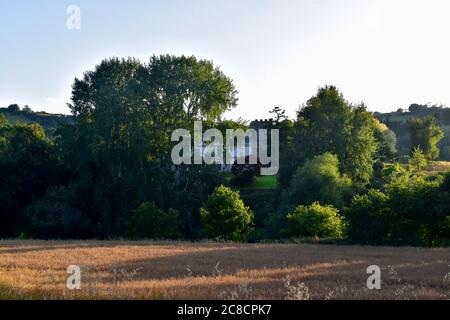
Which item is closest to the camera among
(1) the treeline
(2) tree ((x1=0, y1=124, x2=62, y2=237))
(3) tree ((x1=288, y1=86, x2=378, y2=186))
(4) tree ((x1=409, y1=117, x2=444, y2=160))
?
(1) the treeline

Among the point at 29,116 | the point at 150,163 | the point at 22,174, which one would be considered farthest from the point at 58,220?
the point at 29,116

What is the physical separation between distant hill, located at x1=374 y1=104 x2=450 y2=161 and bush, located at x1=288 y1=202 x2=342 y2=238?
70422mm

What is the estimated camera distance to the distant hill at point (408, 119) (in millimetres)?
121000

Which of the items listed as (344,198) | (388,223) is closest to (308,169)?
(344,198)

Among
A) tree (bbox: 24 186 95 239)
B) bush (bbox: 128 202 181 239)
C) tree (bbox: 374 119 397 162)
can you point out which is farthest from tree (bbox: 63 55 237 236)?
tree (bbox: 374 119 397 162)

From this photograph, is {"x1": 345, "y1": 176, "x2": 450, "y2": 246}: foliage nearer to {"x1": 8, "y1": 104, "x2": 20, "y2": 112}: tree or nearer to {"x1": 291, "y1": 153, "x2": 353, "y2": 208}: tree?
{"x1": 291, "y1": 153, "x2": 353, "y2": 208}: tree

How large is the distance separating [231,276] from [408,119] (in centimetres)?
12586

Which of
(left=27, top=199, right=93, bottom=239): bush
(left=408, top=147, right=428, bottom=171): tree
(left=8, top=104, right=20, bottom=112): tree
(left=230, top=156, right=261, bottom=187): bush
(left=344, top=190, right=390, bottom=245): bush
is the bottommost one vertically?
(left=27, top=199, right=93, bottom=239): bush

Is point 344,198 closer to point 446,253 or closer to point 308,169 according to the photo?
point 308,169

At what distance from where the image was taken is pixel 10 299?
40.2 feet

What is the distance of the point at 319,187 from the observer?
54.8 meters

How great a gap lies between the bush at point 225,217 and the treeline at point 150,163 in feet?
7.29

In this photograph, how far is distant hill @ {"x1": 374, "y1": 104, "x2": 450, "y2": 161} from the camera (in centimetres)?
12100

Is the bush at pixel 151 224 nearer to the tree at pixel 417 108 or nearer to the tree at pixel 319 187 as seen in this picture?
the tree at pixel 319 187
